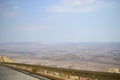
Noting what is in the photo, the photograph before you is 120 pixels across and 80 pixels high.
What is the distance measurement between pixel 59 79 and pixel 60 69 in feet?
2.50

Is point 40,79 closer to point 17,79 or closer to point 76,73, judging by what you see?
point 17,79

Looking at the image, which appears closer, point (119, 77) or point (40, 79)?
point (119, 77)

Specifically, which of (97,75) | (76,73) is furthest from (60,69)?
(97,75)

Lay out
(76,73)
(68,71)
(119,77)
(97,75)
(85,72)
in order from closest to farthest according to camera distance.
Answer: (119,77) → (97,75) → (85,72) → (76,73) → (68,71)

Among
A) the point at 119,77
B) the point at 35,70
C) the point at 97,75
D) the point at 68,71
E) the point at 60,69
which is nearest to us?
the point at 119,77

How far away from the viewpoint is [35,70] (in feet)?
51.5

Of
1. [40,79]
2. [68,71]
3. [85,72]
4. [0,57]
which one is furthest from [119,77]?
[0,57]

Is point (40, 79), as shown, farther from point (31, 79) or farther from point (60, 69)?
point (60, 69)

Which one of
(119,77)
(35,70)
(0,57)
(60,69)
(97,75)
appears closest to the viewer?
(119,77)

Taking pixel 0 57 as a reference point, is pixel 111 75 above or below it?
below

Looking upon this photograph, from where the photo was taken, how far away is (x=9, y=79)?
11828 millimetres

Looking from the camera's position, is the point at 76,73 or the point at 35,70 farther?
the point at 35,70

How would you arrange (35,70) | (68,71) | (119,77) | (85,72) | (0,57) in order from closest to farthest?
(119,77) < (85,72) < (68,71) < (35,70) < (0,57)

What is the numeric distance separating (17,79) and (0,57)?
21.0 m
